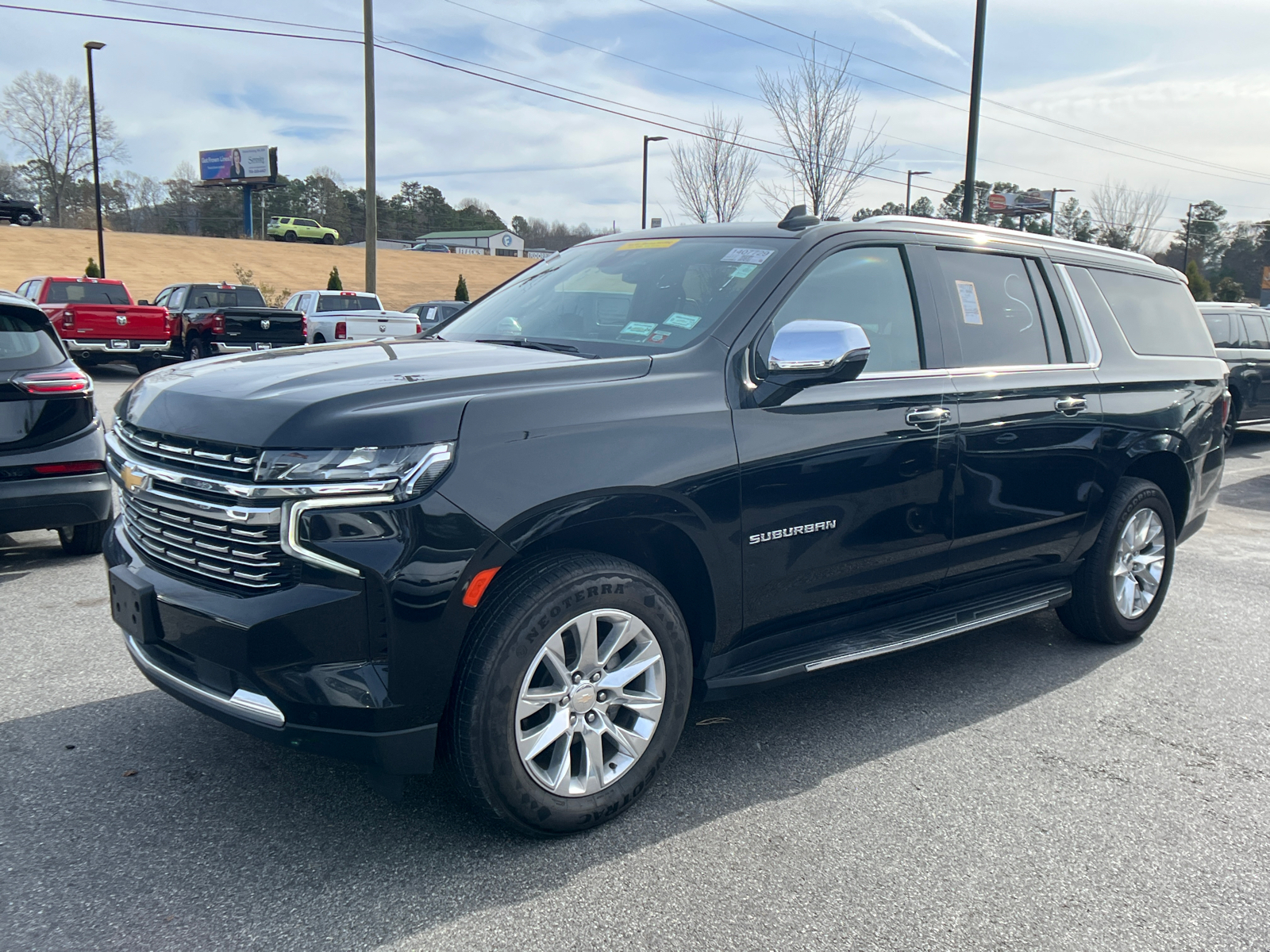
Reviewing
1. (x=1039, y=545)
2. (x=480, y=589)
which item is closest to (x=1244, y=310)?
(x=1039, y=545)

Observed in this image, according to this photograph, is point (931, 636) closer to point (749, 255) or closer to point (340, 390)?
point (749, 255)

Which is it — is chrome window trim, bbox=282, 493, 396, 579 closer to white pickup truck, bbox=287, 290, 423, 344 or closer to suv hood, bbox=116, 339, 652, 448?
suv hood, bbox=116, 339, 652, 448

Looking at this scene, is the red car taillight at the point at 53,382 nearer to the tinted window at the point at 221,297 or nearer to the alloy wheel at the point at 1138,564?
the alloy wheel at the point at 1138,564

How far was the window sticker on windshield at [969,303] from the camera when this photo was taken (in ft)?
13.8

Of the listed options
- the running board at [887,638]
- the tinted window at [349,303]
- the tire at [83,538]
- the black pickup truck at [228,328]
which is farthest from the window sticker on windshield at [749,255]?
the tinted window at [349,303]

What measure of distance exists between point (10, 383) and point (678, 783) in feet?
14.6

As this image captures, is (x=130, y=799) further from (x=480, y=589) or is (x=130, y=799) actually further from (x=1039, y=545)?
(x=1039, y=545)

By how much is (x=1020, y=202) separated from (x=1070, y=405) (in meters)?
77.2

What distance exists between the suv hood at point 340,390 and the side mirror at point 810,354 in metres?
0.43

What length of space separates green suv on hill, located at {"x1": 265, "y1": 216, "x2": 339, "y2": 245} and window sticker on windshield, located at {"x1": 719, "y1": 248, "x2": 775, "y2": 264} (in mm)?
80222

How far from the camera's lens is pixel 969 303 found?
14.0 feet

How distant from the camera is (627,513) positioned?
3.01 meters

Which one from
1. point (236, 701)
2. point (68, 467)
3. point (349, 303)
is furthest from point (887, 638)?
point (349, 303)

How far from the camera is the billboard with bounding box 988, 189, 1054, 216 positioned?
68125 millimetres
